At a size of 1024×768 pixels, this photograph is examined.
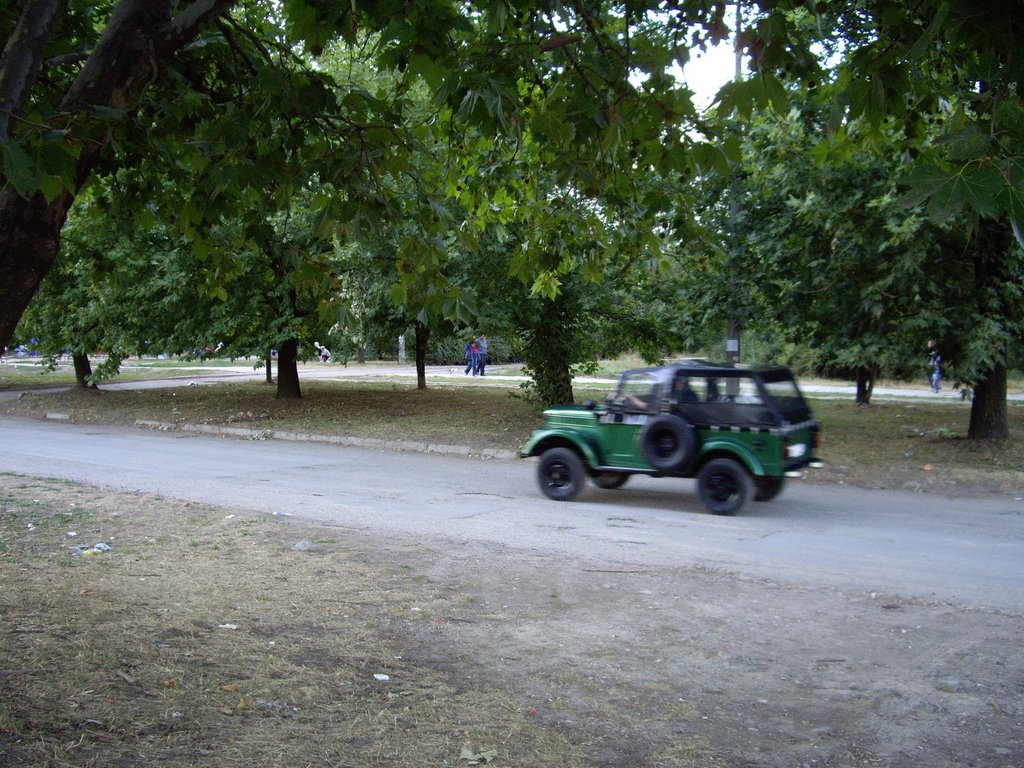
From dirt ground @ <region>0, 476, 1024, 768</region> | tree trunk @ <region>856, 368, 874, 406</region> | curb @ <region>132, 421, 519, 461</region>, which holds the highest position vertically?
tree trunk @ <region>856, 368, 874, 406</region>

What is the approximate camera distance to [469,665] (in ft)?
17.6

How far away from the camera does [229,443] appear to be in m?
17.6

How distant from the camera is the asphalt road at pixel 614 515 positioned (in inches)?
320

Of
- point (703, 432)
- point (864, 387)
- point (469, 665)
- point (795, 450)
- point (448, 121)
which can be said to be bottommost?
point (469, 665)

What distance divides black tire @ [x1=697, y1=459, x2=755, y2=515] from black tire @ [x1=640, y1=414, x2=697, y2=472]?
0.30 meters

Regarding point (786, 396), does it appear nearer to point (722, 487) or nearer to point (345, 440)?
point (722, 487)

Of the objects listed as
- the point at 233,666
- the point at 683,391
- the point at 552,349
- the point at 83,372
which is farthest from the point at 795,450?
the point at 83,372

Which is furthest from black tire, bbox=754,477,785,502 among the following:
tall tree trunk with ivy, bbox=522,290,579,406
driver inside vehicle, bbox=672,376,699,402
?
tall tree trunk with ivy, bbox=522,290,579,406

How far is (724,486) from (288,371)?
48.8 ft

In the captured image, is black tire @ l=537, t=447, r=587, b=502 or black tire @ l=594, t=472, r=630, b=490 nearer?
black tire @ l=537, t=447, r=587, b=502

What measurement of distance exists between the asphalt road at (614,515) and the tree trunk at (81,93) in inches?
192

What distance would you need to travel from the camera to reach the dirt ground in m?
4.25

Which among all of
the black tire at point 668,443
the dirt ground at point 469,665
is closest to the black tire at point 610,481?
the black tire at point 668,443

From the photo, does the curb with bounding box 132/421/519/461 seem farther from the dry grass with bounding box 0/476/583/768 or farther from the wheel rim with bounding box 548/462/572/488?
the dry grass with bounding box 0/476/583/768
